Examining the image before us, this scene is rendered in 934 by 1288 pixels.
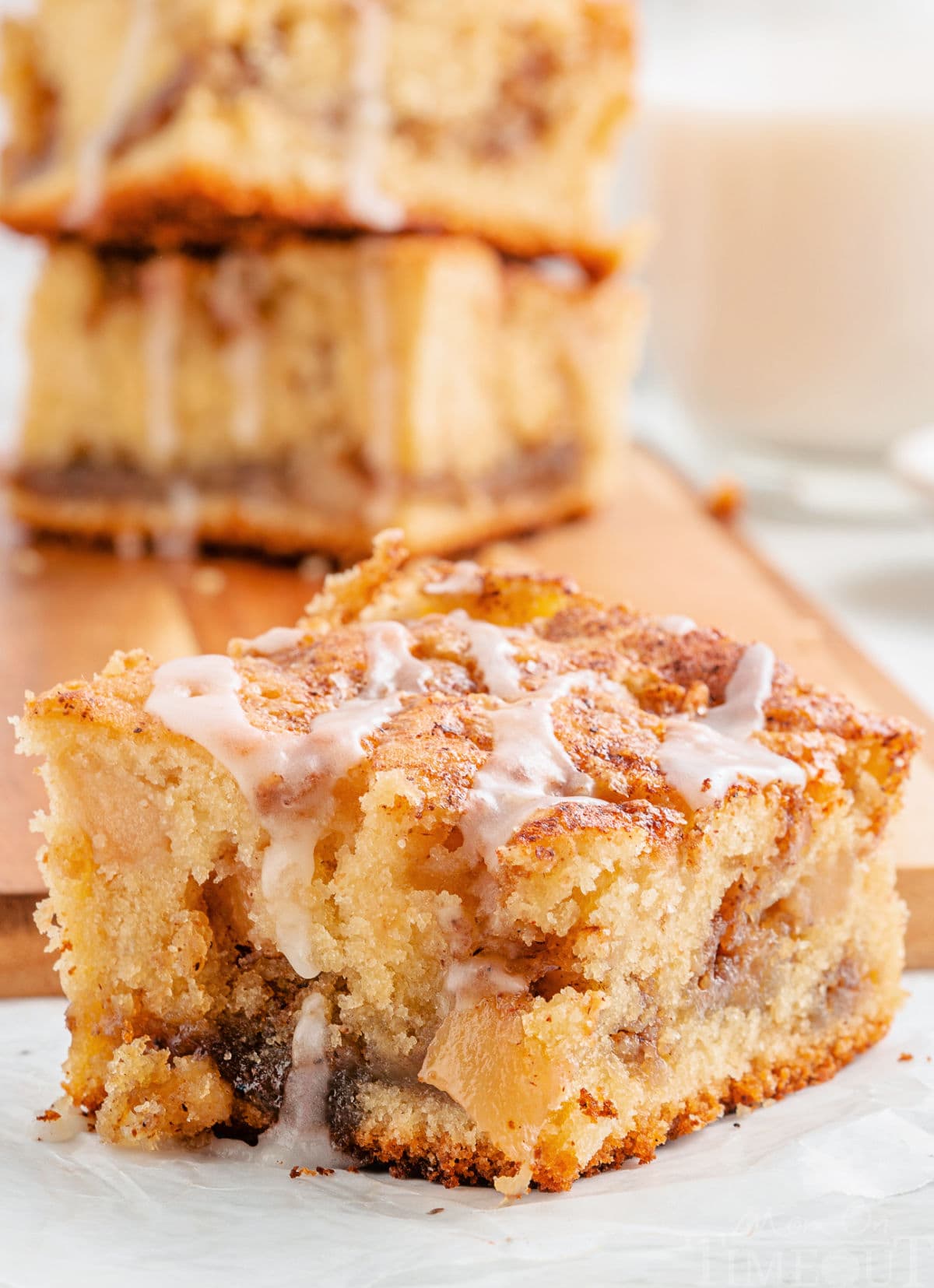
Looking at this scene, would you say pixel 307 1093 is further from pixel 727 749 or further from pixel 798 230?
pixel 798 230

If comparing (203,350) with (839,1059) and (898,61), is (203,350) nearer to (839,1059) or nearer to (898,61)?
(898,61)

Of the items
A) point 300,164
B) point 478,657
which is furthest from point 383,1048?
point 300,164

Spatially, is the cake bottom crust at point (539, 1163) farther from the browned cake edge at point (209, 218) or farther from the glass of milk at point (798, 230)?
the glass of milk at point (798, 230)

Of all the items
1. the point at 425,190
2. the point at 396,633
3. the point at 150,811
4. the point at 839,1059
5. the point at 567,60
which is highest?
the point at 567,60

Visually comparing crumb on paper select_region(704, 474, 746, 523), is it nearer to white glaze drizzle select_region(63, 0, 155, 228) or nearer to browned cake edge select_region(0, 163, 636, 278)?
browned cake edge select_region(0, 163, 636, 278)

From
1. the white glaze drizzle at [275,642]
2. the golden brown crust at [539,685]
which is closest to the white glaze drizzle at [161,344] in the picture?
the golden brown crust at [539,685]

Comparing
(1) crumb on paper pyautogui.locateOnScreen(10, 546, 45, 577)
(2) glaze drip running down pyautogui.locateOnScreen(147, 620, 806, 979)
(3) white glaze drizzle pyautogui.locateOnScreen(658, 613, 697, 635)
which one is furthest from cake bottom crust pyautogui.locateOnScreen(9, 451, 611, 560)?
(2) glaze drip running down pyautogui.locateOnScreen(147, 620, 806, 979)
